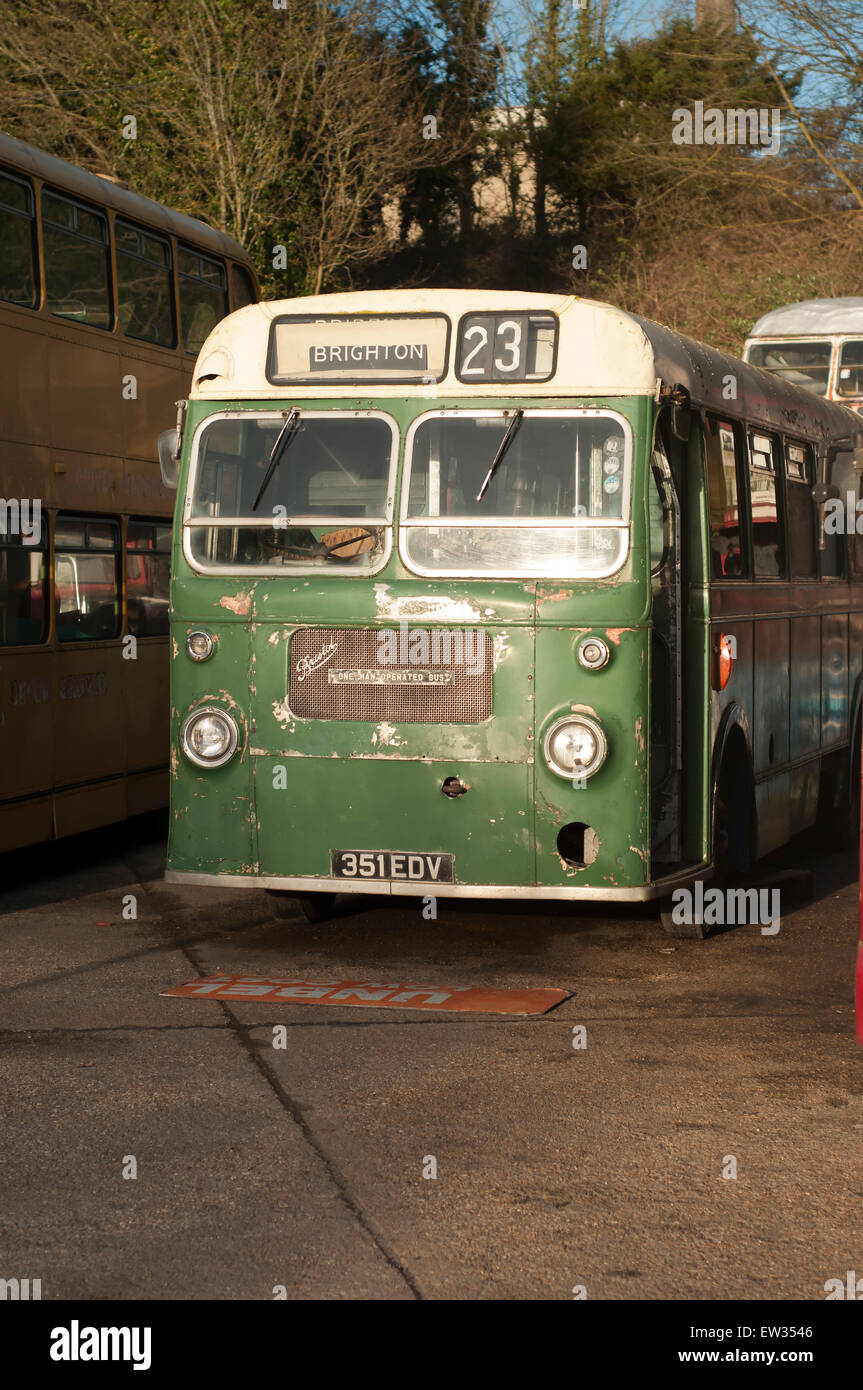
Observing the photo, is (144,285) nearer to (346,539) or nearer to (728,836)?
(346,539)

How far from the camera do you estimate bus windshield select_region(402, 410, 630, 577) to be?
320 inches

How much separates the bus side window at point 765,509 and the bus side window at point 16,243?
4.56m

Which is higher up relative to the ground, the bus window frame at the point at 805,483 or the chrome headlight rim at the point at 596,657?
the bus window frame at the point at 805,483

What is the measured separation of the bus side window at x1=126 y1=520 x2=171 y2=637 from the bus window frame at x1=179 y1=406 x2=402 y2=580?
3.77m

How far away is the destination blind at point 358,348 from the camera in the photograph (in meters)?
8.40

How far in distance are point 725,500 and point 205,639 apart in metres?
2.85

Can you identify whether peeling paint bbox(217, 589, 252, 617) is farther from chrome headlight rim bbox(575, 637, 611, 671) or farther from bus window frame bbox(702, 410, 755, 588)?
bus window frame bbox(702, 410, 755, 588)

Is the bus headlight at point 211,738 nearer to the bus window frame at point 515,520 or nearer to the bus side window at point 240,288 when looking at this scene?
the bus window frame at point 515,520

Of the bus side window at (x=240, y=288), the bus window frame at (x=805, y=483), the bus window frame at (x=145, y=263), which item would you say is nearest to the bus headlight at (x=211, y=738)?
the bus window frame at (x=805, y=483)

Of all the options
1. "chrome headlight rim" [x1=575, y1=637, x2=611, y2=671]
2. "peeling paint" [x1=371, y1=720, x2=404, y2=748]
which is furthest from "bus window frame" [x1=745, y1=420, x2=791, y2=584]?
"peeling paint" [x1=371, y1=720, x2=404, y2=748]

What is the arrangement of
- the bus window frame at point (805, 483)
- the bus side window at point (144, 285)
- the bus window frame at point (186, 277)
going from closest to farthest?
the bus window frame at point (805, 483), the bus side window at point (144, 285), the bus window frame at point (186, 277)

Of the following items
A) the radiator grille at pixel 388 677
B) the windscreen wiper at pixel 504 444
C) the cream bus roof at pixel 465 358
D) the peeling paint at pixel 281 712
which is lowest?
the peeling paint at pixel 281 712

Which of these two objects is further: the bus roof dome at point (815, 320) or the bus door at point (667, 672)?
the bus roof dome at point (815, 320)

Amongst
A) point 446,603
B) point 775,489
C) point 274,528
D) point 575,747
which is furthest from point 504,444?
point 775,489
